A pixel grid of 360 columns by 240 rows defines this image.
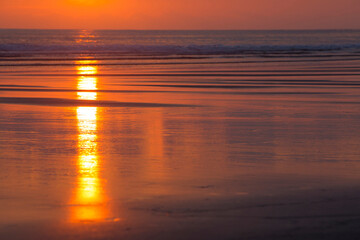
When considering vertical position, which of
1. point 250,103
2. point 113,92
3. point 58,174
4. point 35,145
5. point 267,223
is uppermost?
point 113,92

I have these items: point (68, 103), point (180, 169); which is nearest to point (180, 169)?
point (180, 169)

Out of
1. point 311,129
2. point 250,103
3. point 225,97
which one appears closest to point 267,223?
point 311,129

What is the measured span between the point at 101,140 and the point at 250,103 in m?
5.29

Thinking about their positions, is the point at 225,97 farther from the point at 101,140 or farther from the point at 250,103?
the point at 101,140

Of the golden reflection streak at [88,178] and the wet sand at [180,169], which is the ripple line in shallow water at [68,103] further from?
the golden reflection streak at [88,178]

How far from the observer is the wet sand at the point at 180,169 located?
4.67 metres

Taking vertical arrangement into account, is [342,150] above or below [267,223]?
above

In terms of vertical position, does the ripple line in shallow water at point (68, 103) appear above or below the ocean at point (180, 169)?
above

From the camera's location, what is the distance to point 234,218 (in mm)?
4832

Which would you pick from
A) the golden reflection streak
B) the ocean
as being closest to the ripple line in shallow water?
the ocean

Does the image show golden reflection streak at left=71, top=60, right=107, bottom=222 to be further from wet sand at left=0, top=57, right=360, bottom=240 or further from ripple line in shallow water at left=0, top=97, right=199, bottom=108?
ripple line in shallow water at left=0, top=97, right=199, bottom=108

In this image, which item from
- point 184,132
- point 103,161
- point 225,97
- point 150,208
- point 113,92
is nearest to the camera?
point 150,208

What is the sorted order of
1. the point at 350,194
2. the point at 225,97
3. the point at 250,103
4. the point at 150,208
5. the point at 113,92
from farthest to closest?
the point at 113,92, the point at 225,97, the point at 250,103, the point at 350,194, the point at 150,208

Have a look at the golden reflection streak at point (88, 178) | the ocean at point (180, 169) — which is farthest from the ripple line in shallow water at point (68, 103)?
the golden reflection streak at point (88, 178)
